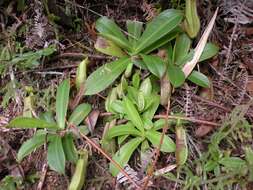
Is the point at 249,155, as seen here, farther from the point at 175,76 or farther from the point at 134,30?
the point at 134,30

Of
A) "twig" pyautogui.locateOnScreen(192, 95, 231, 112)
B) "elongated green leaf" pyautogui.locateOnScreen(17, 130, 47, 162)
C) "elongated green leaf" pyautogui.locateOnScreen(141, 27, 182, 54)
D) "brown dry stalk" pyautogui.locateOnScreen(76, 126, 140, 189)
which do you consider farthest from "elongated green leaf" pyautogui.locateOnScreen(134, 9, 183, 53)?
"elongated green leaf" pyautogui.locateOnScreen(17, 130, 47, 162)

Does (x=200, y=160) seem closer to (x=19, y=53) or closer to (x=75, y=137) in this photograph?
(x=75, y=137)

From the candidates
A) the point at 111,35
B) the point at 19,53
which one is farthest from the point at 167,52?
the point at 19,53

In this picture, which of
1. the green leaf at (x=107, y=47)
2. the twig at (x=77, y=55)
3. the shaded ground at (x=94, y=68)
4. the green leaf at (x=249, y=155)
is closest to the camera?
the green leaf at (x=249, y=155)

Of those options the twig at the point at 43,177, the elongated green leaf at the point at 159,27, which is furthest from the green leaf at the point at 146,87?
the twig at the point at 43,177

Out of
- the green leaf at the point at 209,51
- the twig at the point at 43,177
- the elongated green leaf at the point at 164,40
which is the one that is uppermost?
the elongated green leaf at the point at 164,40

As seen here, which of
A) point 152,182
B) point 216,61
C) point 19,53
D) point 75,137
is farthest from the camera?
point 19,53

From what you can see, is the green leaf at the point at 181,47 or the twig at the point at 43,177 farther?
the green leaf at the point at 181,47

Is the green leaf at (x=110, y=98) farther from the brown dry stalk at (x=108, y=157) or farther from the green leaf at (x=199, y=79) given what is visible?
the green leaf at (x=199, y=79)
